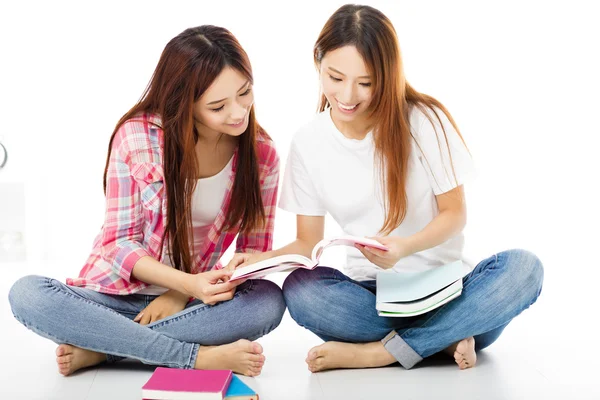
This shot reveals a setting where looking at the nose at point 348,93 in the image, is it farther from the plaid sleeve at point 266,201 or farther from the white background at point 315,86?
the white background at point 315,86

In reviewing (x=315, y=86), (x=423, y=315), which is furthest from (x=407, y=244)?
(x=315, y=86)

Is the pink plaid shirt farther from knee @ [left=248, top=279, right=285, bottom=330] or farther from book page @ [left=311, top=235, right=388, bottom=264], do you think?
book page @ [left=311, top=235, right=388, bottom=264]

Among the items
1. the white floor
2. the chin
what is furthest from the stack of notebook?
the chin

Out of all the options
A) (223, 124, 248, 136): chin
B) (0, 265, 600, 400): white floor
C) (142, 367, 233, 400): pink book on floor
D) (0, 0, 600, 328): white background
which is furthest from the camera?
(0, 0, 600, 328): white background

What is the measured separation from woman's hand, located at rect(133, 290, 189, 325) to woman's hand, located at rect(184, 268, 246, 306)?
0.10 m

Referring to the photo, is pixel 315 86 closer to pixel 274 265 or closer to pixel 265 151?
pixel 265 151

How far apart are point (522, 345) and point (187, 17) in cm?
230

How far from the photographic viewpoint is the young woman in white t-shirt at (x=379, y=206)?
1.93m

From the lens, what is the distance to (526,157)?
3863 millimetres

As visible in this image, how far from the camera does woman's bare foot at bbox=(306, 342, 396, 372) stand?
77.1 inches

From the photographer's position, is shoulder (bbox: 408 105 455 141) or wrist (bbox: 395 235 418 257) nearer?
wrist (bbox: 395 235 418 257)

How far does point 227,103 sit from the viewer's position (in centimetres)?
198

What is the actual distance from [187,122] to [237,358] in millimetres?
576

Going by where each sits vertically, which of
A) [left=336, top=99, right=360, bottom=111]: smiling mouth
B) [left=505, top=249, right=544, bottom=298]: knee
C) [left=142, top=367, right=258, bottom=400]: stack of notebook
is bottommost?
[left=142, top=367, right=258, bottom=400]: stack of notebook
